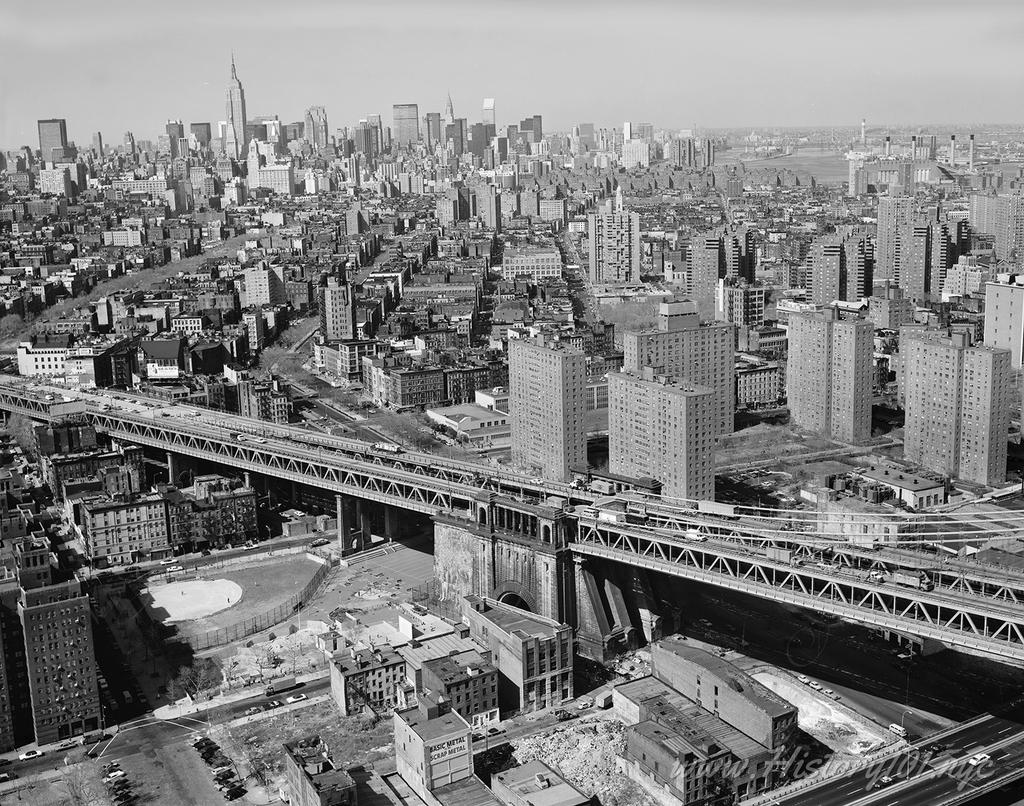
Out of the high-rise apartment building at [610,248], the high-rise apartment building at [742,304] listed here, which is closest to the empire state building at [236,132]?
the high-rise apartment building at [610,248]

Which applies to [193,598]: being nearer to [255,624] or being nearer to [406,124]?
[255,624]

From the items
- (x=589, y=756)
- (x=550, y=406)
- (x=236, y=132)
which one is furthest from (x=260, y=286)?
(x=236, y=132)

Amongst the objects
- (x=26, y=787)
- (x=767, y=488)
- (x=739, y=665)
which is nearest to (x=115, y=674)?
(x=26, y=787)

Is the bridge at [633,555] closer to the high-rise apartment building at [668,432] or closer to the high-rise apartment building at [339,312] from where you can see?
the high-rise apartment building at [668,432]

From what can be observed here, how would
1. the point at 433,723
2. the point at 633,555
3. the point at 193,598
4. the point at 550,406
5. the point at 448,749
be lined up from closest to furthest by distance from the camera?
the point at 448,749, the point at 433,723, the point at 633,555, the point at 193,598, the point at 550,406

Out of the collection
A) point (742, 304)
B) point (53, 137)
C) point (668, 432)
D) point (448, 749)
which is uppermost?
point (53, 137)

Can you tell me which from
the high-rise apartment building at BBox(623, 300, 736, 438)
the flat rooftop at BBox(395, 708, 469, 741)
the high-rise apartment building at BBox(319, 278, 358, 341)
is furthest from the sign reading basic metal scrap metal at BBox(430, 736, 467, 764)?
the high-rise apartment building at BBox(319, 278, 358, 341)

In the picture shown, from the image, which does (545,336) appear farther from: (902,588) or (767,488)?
(902,588)

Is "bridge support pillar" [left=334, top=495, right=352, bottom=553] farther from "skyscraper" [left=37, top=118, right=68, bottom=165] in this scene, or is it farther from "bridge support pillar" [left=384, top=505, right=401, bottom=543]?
"skyscraper" [left=37, top=118, right=68, bottom=165]
